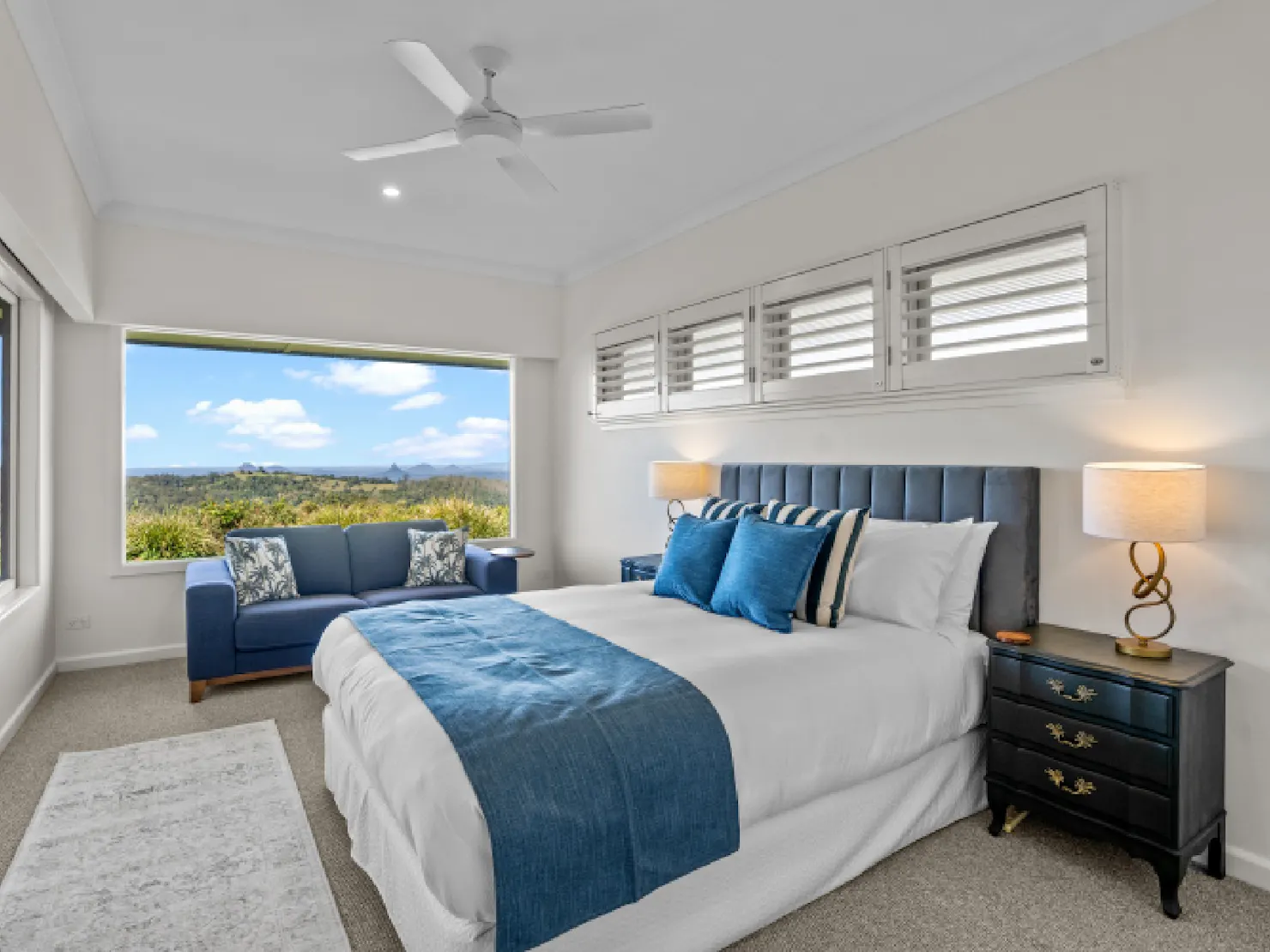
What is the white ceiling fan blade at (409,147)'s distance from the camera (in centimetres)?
276

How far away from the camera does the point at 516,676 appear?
2139 mm

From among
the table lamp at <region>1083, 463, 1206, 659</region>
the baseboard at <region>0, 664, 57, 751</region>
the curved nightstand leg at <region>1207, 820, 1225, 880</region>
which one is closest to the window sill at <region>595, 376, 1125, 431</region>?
the table lamp at <region>1083, 463, 1206, 659</region>

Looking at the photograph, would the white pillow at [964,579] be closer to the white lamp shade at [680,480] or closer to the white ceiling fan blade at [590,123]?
the white lamp shade at [680,480]

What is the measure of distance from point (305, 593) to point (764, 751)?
3595 millimetres

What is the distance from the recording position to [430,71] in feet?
7.70

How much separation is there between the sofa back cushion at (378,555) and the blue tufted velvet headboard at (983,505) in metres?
2.93

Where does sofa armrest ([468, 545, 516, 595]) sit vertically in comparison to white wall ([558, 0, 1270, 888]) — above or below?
below

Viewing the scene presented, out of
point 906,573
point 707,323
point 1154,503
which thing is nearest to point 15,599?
point 707,323

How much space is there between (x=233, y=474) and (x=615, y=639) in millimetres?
3832

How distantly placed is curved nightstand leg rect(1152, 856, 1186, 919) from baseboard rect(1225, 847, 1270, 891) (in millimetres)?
362

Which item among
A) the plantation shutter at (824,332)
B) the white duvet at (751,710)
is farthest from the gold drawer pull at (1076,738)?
the plantation shutter at (824,332)

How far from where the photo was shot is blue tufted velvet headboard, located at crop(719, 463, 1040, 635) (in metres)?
2.75

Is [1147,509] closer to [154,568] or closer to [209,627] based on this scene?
[209,627]

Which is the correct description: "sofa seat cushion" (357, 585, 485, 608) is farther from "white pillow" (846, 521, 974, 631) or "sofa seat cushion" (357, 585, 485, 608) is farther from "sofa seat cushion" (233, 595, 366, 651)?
"white pillow" (846, 521, 974, 631)
